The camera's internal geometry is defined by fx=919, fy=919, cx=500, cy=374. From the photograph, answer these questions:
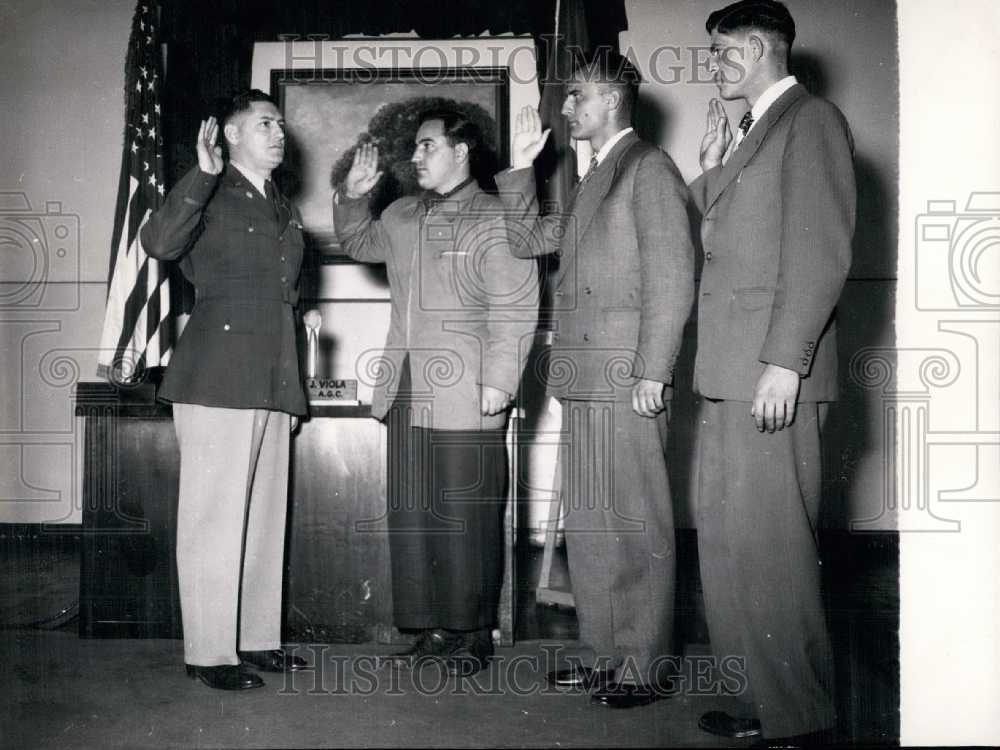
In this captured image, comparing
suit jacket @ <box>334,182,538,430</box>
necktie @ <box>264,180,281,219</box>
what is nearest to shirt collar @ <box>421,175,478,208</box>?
suit jacket @ <box>334,182,538,430</box>

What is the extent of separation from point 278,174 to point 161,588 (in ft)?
5.23

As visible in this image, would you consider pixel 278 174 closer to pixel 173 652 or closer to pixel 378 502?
pixel 378 502

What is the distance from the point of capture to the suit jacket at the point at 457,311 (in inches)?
112

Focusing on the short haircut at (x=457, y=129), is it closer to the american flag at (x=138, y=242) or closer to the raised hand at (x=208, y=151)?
the raised hand at (x=208, y=151)

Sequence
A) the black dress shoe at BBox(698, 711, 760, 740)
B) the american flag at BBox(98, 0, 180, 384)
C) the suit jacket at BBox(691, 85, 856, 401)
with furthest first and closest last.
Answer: the american flag at BBox(98, 0, 180, 384)
the black dress shoe at BBox(698, 711, 760, 740)
the suit jacket at BBox(691, 85, 856, 401)

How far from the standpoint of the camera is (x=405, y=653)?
281cm

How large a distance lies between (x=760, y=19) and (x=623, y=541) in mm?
1435

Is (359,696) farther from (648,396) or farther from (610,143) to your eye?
(610,143)

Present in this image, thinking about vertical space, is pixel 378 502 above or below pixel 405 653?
above

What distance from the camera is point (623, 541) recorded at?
2588 mm

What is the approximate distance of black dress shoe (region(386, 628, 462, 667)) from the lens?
2766mm

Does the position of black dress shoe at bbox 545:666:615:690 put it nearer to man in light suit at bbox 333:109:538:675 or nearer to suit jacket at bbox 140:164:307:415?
man in light suit at bbox 333:109:538:675

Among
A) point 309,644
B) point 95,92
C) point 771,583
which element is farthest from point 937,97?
point 95,92

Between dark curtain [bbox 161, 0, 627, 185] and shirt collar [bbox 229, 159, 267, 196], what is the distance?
16.8 inches
